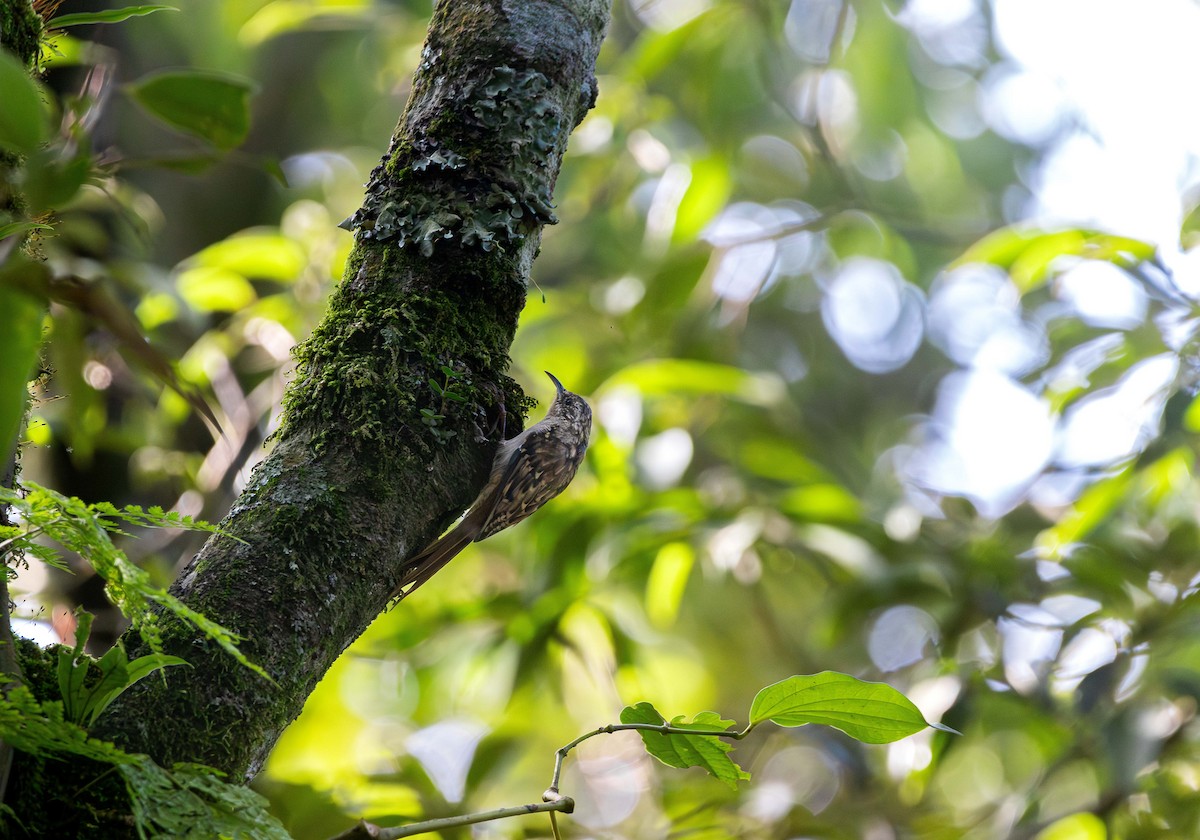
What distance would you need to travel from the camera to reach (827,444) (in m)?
5.64

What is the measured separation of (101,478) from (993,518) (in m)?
3.24

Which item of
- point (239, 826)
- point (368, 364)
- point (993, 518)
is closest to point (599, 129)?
point (993, 518)

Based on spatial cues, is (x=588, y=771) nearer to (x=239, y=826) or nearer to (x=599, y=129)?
(x=599, y=129)

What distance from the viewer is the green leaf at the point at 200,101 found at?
3.27 feet

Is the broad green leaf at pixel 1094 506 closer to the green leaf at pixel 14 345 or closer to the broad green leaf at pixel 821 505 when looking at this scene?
the broad green leaf at pixel 821 505

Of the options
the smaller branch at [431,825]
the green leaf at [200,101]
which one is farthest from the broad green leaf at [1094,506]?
the green leaf at [200,101]

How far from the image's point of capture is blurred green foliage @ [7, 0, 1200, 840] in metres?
2.61

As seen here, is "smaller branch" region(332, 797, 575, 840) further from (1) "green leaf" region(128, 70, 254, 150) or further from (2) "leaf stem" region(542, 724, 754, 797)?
(1) "green leaf" region(128, 70, 254, 150)

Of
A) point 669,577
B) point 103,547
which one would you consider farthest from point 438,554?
point 669,577

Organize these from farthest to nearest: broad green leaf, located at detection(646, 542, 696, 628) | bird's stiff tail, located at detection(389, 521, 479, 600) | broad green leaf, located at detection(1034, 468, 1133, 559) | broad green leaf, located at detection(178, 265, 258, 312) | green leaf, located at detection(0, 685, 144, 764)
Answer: broad green leaf, located at detection(646, 542, 696, 628) < broad green leaf, located at detection(178, 265, 258, 312) < broad green leaf, located at detection(1034, 468, 1133, 559) < bird's stiff tail, located at detection(389, 521, 479, 600) < green leaf, located at detection(0, 685, 144, 764)

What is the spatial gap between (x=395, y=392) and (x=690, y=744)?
493 millimetres

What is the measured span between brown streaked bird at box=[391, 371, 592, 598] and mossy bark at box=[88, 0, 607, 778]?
0.26 metres

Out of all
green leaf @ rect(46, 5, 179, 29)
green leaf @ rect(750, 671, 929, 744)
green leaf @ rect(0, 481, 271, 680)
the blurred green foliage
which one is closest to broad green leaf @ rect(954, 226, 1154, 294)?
the blurred green foliage

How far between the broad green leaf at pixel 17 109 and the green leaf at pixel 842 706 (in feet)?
2.65
